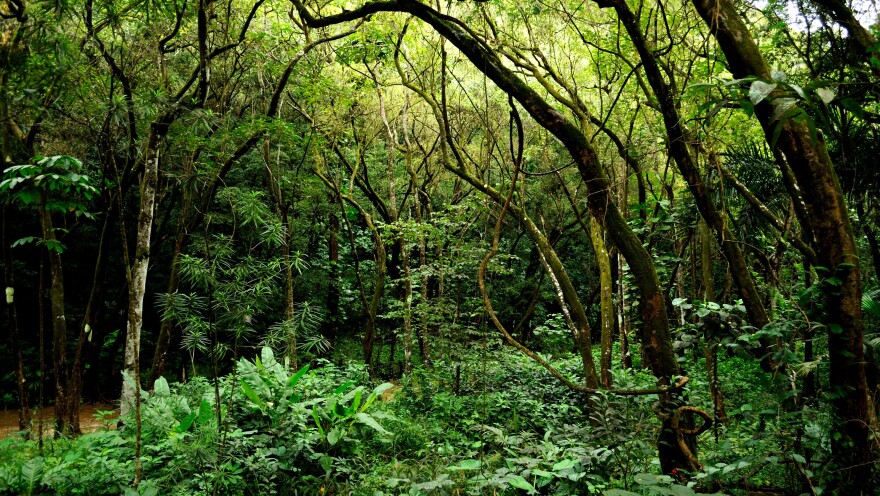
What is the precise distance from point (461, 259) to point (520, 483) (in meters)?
6.51

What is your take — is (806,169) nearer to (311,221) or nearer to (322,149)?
(322,149)

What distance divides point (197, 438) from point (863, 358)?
5.05 metres

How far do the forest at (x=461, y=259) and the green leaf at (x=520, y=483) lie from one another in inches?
0.6

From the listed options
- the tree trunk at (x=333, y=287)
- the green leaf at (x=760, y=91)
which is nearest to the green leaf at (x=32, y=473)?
the green leaf at (x=760, y=91)

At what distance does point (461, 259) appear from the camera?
30.8 feet

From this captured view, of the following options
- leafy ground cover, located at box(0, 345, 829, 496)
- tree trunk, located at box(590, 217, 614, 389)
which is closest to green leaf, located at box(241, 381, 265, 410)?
leafy ground cover, located at box(0, 345, 829, 496)

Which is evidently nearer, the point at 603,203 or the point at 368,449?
the point at 603,203

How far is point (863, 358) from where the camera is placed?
2271 millimetres

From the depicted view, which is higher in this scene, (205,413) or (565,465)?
(205,413)

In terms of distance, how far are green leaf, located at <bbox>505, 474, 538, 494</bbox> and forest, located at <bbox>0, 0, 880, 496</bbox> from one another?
0.02 m

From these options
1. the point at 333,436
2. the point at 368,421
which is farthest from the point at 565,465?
the point at 368,421

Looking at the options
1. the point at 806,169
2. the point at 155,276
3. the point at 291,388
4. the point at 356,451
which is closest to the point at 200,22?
the point at 291,388

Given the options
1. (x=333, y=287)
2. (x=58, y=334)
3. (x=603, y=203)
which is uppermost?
(x=333, y=287)

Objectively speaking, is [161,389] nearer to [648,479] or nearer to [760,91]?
[648,479]
